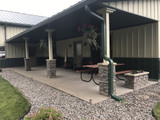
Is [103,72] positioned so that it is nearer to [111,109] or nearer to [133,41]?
[111,109]

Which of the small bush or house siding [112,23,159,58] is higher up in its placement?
house siding [112,23,159,58]

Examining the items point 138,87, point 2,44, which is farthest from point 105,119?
point 2,44

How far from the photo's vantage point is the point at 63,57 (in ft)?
36.1

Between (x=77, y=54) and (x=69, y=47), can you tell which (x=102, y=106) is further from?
(x=69, y=47)

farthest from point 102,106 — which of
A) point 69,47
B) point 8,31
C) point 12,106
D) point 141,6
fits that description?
point 8,31

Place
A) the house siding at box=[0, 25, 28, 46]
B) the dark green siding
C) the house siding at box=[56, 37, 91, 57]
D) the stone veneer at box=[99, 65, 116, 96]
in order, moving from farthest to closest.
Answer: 1. the house siding at box=[0, 25, 28, 46]
2. the house siding at box=[56, 37, 91, 57]
3. the dark green siding
4. the stone veneer at box=[99, 65, 116, 96]

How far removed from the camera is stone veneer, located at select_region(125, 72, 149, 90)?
14.2ft

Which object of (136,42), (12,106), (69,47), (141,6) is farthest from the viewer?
(69,47)

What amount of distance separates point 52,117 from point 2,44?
1147 centimetres

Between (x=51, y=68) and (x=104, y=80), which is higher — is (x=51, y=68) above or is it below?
above

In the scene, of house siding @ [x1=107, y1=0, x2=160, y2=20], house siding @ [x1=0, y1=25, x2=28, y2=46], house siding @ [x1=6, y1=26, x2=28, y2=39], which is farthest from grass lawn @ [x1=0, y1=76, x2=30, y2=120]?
house siding @ [x1=6, y1=26, x2=28, y2=39]

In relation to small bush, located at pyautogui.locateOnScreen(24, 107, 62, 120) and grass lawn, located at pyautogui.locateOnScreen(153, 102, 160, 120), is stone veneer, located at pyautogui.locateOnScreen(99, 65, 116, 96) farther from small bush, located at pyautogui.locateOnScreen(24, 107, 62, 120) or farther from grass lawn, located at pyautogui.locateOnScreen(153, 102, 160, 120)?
small bush, located at pyautogui.locateOnScreen(24, 107, 62, 120)

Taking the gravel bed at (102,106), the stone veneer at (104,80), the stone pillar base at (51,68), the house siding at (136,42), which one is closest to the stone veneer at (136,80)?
the gravel bed at (102,106)

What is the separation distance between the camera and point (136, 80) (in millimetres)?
4371
